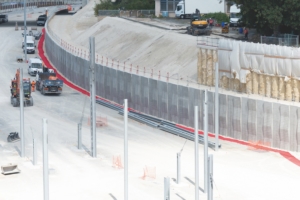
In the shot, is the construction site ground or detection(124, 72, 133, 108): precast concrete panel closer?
the construction site ground

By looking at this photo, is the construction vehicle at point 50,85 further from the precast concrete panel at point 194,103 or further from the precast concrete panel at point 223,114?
the precast concrete panel at point 223,114

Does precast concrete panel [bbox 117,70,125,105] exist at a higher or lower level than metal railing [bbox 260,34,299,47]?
lower

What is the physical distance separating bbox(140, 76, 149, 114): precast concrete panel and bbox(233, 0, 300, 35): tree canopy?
10886 mm

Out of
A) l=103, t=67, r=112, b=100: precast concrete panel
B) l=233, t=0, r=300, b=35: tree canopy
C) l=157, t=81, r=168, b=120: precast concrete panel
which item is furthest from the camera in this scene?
l=103, t=67, r=112, b=100: precast concrete panel

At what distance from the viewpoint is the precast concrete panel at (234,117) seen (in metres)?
47.5

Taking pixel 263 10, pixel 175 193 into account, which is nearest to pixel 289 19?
pixel 263 10

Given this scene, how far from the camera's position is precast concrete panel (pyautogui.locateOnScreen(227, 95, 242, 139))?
156ft

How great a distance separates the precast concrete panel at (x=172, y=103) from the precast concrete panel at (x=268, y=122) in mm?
8600

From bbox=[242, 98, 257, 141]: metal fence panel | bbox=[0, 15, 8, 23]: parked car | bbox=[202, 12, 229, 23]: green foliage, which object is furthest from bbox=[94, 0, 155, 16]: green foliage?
bbox=[242, 98, 257, 141]: metal fence panel

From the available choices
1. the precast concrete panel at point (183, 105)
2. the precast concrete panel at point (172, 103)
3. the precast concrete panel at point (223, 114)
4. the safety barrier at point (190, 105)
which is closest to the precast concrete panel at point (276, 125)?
the safety barrier at point (190, 105)

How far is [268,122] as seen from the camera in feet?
149

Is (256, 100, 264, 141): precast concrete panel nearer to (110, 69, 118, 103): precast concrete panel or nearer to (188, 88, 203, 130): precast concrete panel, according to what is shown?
(188, 88, 203, 130): precast concrete panel

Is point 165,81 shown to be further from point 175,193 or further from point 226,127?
point 175,193

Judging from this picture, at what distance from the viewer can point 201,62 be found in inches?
2226
